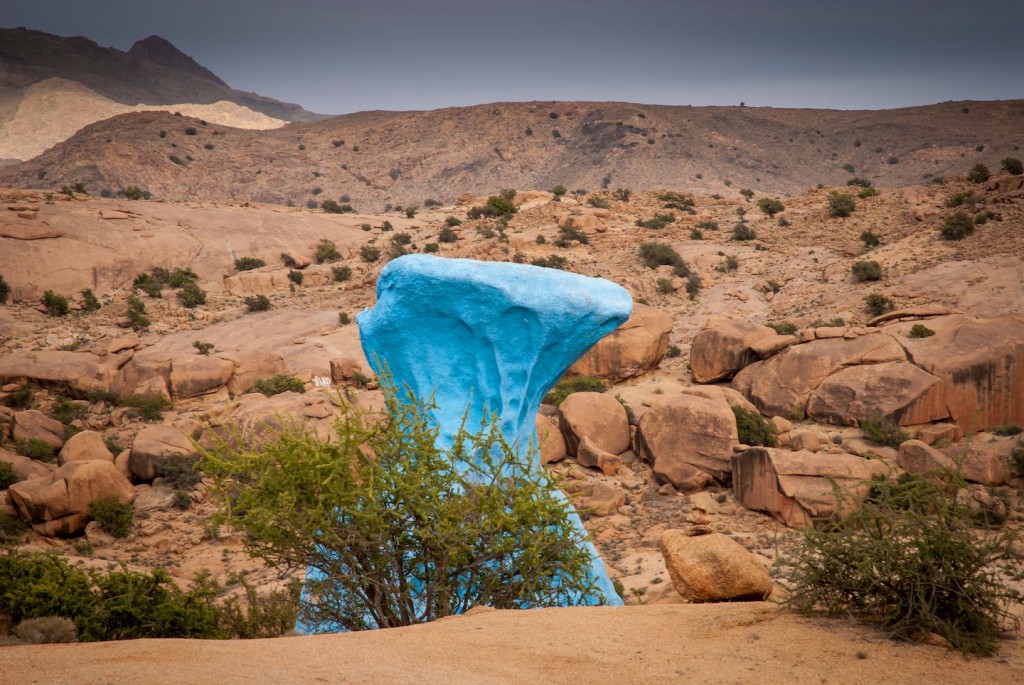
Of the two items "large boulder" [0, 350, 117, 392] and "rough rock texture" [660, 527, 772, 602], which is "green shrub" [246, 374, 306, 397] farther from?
"rough rock texture" [660, 527, 772, 602]

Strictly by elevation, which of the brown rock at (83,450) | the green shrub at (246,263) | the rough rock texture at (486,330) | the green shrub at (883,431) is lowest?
the brown rock at (83,450)

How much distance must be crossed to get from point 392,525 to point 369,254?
2743 cm

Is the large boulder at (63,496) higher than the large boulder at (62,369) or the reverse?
the reverse

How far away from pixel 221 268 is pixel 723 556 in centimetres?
2925

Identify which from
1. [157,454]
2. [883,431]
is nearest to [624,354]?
[883,431]

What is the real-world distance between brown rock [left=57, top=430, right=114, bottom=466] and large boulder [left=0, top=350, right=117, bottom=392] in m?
5.10

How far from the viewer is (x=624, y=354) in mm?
21484

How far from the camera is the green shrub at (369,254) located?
33531mm

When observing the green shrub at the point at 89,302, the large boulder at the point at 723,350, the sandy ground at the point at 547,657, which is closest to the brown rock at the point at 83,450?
the green shrub at the point at 89,302

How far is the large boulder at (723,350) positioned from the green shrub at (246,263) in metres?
20.1

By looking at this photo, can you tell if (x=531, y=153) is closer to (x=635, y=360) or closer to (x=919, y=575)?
(x=635, y=360)

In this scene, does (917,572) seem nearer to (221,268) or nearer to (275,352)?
(275,352)

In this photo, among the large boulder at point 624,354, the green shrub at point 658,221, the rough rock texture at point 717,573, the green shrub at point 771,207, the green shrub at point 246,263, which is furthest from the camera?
the green shrub at point 771,207

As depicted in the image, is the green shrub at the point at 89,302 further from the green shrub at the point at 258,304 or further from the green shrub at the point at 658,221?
the green shrub at the point at 658,221
